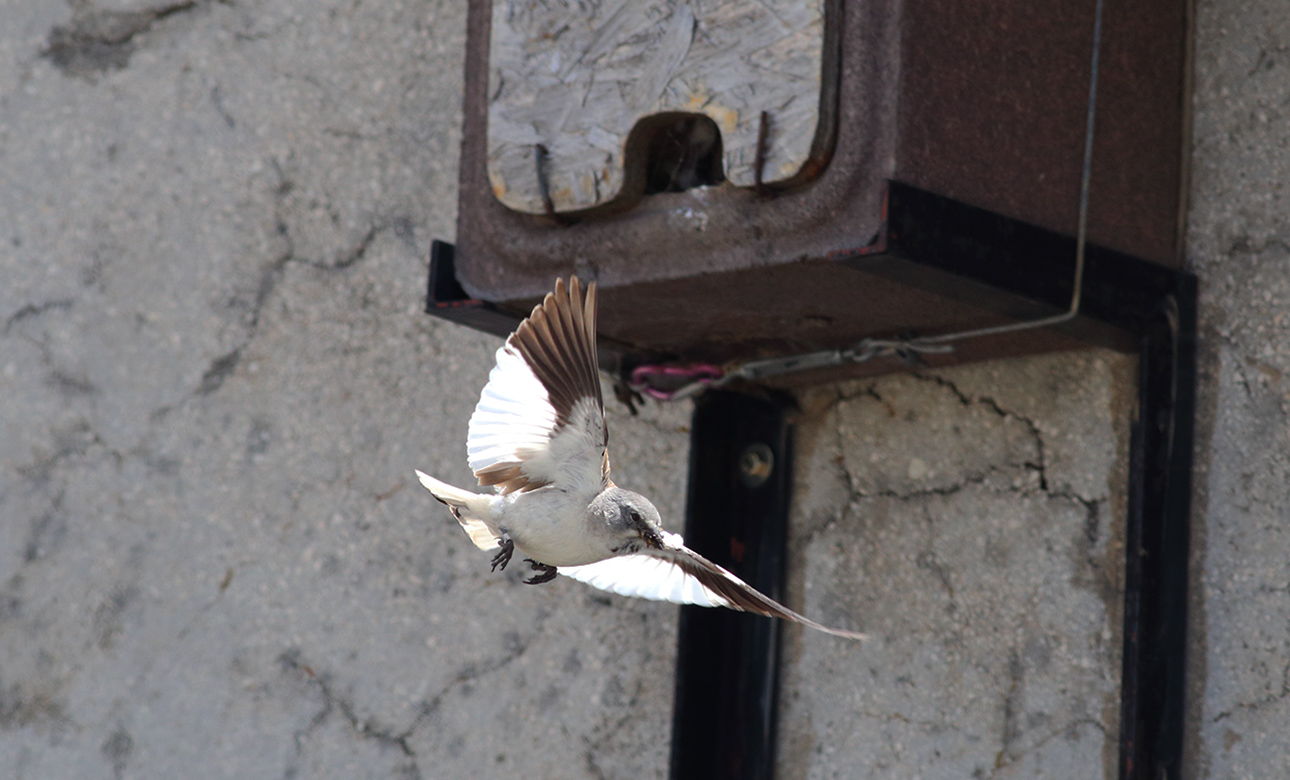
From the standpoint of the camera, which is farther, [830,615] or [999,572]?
[830,615]

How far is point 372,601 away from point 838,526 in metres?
0.82

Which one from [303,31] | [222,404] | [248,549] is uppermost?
[303,31]

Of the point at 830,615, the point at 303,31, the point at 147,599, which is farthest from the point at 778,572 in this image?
the point at 303,31

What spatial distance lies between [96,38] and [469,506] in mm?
1569

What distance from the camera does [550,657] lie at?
222 centimetres

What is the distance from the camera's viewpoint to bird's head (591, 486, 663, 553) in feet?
4.37

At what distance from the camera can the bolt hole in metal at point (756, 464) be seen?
2.06 meters

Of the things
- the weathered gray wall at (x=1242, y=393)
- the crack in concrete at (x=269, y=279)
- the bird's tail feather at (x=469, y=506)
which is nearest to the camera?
the bird's tail feather at (x=469, y=506)

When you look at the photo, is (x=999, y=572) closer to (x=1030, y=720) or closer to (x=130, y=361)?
(x=1030, y=720)

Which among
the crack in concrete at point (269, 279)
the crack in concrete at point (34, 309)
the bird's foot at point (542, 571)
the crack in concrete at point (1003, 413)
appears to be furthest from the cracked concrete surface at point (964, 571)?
the crack in concrete at point (34, 309)

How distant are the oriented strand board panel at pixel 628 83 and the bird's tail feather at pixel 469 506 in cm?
36

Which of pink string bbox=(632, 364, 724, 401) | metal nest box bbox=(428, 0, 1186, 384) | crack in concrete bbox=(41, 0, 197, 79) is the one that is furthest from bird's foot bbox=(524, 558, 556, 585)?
crack in concrete bbox=(41, 0, 197, 79)

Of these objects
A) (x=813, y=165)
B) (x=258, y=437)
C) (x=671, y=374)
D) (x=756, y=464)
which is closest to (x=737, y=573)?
(x=756, y=464)

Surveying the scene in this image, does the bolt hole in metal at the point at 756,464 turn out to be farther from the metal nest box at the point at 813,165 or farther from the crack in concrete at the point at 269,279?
the crack in concrete at the point at 269,279
